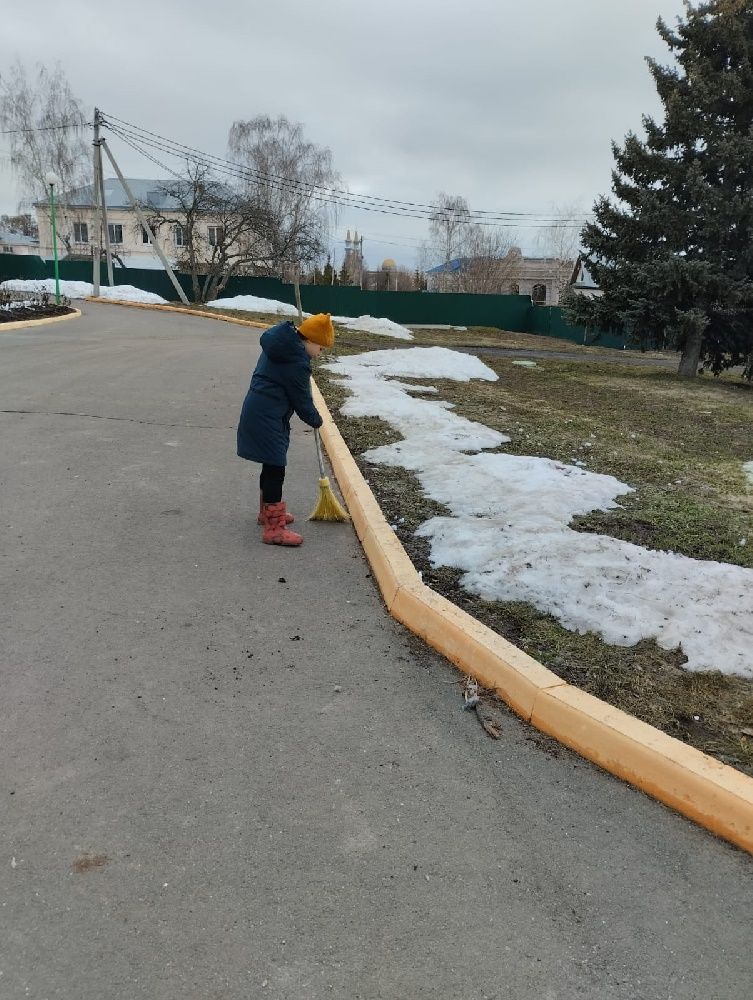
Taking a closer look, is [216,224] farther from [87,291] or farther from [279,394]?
[279,394]

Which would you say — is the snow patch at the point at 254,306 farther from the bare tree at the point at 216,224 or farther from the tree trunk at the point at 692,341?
the tree trunk at the point at 692,341

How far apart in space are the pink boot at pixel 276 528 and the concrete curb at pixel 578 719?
2.50 ft

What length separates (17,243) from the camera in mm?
76438

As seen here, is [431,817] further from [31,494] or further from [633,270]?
[633,270]

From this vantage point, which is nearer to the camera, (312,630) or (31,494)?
(312,630)

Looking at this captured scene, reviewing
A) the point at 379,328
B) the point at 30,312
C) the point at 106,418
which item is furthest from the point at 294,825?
the point at 379,328

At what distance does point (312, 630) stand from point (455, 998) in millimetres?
2032

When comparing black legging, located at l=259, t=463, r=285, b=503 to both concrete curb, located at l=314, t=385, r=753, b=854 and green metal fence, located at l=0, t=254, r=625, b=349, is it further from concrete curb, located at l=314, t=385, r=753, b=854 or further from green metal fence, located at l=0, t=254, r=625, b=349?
green metal fence, located at l=0, t=254, r=625, b=349

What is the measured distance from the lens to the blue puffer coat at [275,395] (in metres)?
4.66

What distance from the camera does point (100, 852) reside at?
7.13 ft

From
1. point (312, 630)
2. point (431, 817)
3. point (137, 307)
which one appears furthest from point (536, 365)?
point (137, 307)

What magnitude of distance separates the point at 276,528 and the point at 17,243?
86.2m

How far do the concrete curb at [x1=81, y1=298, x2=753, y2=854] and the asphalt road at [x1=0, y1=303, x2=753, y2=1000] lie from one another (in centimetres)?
9

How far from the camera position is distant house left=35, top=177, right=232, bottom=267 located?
5156 cm
